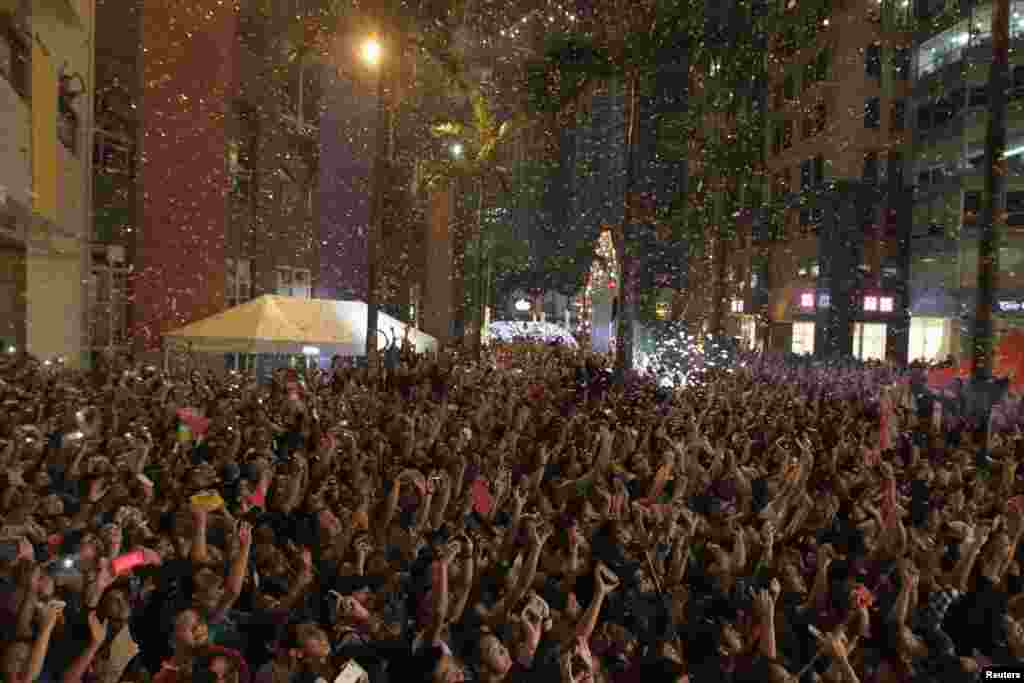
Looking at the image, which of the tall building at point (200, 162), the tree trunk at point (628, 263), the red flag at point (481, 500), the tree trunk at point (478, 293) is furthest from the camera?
the tree trunk at point (478, 293)

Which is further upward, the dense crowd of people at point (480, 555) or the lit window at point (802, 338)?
the lit window at point (802, 338)

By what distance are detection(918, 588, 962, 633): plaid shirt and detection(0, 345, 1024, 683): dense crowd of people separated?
17 millimetres

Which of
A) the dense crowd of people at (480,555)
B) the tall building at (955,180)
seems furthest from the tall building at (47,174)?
the tall building at (955,180)

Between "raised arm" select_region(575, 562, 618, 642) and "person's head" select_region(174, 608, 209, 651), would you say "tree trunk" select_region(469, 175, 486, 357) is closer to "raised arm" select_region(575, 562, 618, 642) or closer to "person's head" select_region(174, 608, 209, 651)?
"raised arm" select_region(575, 562, 618, 642)

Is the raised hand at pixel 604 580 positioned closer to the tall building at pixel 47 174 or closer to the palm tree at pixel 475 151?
the tall building at pixel 47 174

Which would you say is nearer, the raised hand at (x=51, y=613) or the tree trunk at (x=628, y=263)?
the raised hand at (x=51, y=613)

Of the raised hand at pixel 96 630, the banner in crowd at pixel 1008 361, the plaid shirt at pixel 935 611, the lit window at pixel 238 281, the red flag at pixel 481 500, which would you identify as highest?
the lit window at pixel 238 281

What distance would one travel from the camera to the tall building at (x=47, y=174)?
584 inches

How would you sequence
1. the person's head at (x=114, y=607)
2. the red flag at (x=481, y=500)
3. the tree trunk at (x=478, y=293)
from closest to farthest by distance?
1. the person's head at (x=114, y=607)
2. the red flag at (x=481, y=500)
3. the tree trunk at (x=478, y=293)

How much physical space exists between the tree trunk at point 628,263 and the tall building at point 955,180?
76.0ft

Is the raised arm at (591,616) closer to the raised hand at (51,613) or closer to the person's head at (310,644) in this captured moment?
the person's head at (310,644)

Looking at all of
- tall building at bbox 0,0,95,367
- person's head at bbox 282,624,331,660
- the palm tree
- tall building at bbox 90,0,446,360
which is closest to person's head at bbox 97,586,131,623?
person's head at bbox 282,624,331,660

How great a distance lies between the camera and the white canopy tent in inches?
680

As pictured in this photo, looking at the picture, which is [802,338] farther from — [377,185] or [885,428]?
[885,428]
